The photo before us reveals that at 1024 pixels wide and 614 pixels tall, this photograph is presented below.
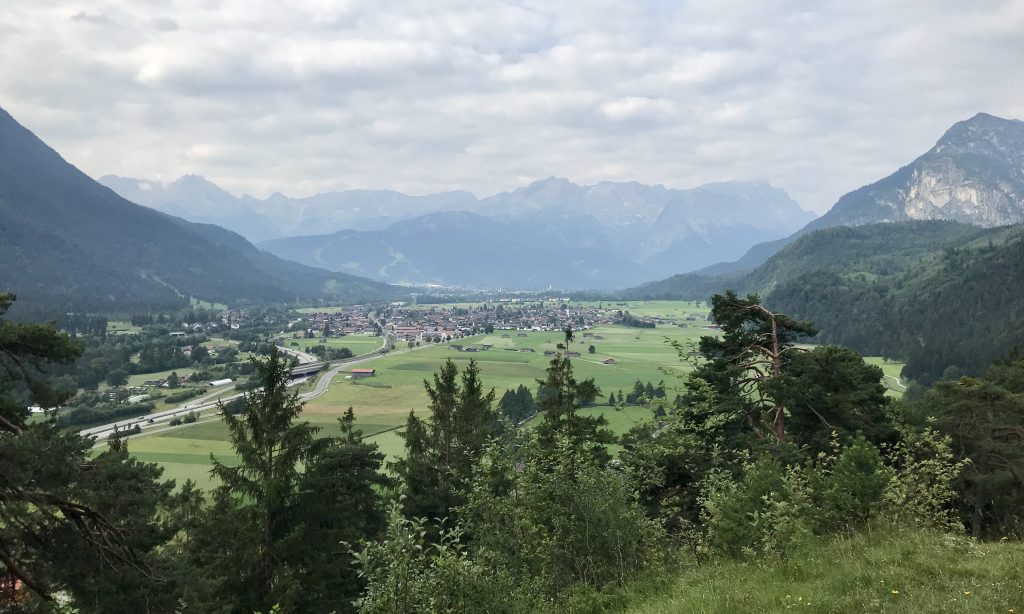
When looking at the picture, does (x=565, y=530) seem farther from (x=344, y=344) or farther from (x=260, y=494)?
(x=344, y=344)

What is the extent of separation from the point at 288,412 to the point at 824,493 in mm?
16203

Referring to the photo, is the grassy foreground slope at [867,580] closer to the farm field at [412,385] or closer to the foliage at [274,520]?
the farm field at [412,385]

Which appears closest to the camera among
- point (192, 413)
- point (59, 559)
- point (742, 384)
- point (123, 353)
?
point (59, 559)

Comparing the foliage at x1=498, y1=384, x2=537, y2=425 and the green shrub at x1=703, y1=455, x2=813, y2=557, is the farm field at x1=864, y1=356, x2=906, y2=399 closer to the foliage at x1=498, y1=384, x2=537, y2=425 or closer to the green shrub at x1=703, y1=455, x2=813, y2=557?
the foliage at x1=498, y1=384, x2=537, y2=425

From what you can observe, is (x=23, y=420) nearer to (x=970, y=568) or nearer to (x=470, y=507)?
(x=470, y=507)

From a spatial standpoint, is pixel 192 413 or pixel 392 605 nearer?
pixel 392 605

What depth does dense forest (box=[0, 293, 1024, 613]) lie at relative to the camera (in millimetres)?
10578

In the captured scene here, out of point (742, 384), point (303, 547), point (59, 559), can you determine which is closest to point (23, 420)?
point (59, 559)

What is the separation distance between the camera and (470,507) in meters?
12.0

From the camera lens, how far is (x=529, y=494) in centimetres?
1207

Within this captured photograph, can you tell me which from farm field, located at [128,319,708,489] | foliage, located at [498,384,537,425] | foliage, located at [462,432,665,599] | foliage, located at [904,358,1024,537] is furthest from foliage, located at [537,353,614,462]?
foliage, located at [498,384,537,425]

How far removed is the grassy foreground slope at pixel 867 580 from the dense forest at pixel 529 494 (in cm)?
14

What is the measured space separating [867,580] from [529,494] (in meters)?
6.14

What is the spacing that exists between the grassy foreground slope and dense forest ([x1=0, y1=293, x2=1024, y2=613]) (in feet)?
0.45
